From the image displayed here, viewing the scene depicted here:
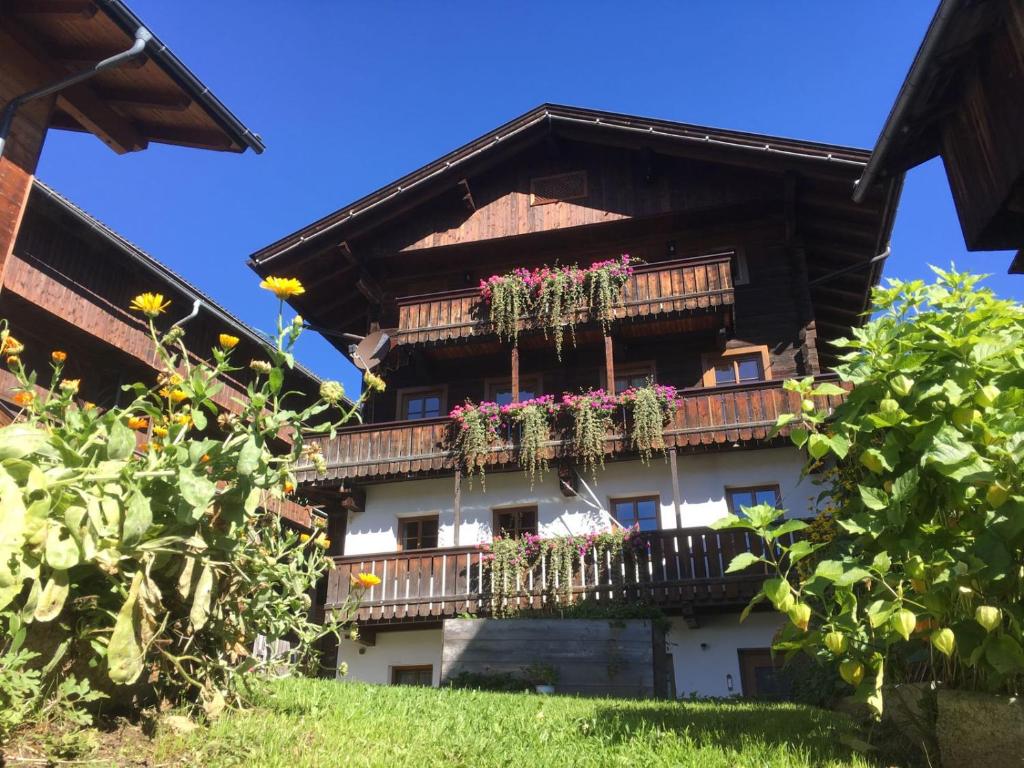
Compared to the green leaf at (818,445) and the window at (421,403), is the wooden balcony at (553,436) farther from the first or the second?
the green leaf at (818,445)

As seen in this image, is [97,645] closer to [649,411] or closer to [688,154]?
[649,411]

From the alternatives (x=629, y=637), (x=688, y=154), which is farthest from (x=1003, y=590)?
(x=688, y=154)

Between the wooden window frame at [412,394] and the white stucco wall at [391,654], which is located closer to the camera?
the white stucco wall at [391,654]

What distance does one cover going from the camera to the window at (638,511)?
14695 millimetres

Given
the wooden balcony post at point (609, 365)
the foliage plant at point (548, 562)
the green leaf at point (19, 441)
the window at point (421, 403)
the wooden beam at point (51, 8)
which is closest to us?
the green leaf at point (19, 441)

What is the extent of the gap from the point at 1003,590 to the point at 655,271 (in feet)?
43.2

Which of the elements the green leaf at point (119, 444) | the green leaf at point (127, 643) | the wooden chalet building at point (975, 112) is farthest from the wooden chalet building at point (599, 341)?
the green leaf at point (119, 444)

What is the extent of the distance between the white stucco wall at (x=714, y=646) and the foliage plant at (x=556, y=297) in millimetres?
5561

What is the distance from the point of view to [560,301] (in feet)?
52.6

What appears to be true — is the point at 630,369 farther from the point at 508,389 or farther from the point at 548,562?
the point at 548,562

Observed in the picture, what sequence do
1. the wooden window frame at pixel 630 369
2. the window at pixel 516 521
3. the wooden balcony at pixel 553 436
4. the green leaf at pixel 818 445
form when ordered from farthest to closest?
1. the wooden window frame at pixel 630 369
2. the window at pixel 516 521
3. the wooden balcony at pixel 553 436
4. the green leaf at pixel 818 445

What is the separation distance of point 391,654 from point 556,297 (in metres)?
7.42

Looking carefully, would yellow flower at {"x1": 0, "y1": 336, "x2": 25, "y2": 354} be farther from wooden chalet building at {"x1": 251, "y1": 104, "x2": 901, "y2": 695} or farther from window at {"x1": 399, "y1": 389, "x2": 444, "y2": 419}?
window at {"x1": 399, "y1": 389, "x2": 444, "y2": 419}

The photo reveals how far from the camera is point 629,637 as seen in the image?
31.7ft
